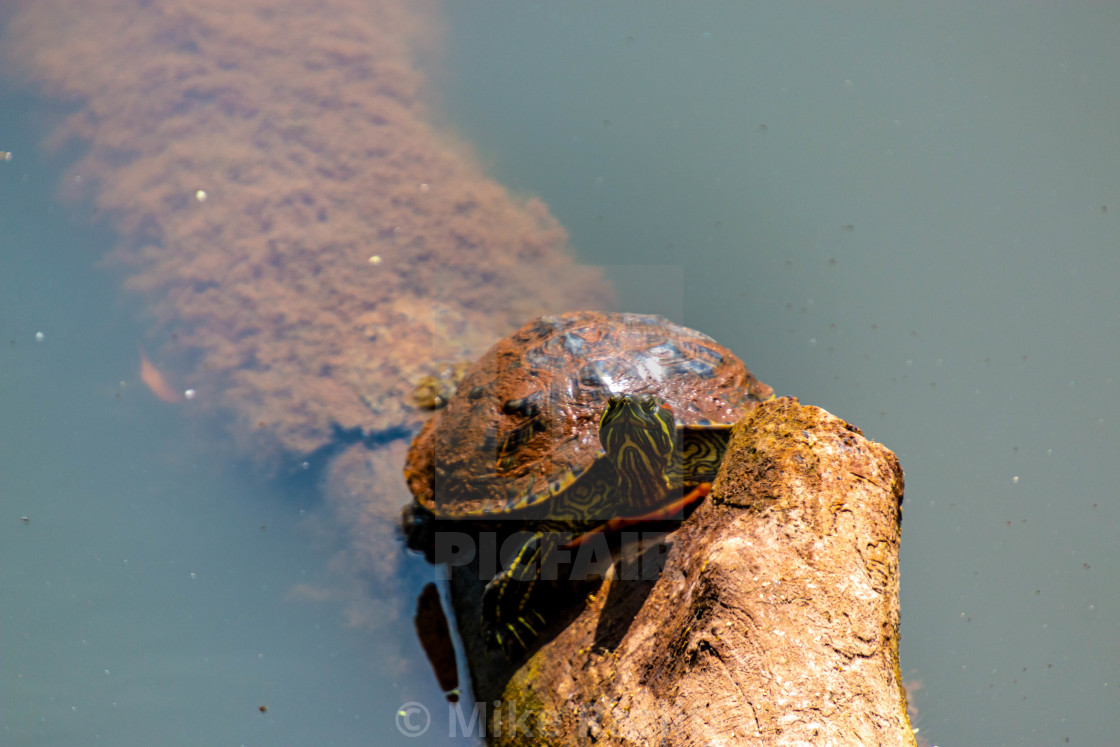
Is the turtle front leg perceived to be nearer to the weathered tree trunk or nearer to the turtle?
the turtle

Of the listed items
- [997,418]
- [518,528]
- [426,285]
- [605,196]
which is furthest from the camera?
[605,196]

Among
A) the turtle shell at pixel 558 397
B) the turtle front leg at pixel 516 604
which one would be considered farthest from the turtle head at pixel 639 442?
the turtle front leg at pixel 516 604

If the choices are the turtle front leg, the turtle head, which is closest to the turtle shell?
the turtle head

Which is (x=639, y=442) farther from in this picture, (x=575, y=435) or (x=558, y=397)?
(x=558, y=397)

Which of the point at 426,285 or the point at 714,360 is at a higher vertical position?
the point at 714,360

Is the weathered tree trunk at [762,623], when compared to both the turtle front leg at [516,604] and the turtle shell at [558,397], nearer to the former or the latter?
the turtle front leg at [516,604]

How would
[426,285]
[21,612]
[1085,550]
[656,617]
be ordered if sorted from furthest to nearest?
[426,285] < [1085,550] < [21,612] < [656,617]

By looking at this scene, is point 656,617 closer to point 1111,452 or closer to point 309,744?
point 309,744

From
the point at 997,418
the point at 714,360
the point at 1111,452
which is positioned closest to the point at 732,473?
the point at 714,360

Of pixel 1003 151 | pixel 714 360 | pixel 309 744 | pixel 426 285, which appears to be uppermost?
pixel 1003 151

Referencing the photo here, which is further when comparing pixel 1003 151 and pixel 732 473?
pixel 1003 151
